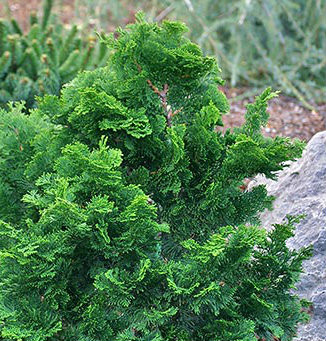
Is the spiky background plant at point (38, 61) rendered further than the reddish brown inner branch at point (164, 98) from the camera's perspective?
Yes

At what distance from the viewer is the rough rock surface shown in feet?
9.80

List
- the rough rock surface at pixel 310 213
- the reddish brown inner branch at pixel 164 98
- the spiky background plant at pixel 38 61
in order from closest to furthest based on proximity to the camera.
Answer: the reddish brown inner branch at pixel 164 98, the rough rock surface at pixel 310 213, the spiky background plant at pixel 38 61

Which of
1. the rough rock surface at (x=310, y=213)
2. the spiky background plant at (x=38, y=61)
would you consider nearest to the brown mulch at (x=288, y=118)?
the spiky background plant at (x=38, y=61)

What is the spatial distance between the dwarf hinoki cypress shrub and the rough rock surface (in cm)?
47

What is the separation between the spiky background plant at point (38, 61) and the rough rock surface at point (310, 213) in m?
2.42

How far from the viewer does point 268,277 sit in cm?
249

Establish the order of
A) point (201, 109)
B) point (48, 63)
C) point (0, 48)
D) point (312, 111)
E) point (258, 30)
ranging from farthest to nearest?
point (258, 30) < point (312, 111) < point (0, 48) < point (48, 63) < point (201, 109)

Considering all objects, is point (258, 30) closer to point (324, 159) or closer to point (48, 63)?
point (48, 63)

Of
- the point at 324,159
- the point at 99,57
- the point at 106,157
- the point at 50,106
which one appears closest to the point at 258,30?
the point at 99,57

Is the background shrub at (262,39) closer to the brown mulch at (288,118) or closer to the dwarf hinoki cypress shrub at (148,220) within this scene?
the brown mulch at (288,118)

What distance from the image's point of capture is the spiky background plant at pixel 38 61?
194 inches

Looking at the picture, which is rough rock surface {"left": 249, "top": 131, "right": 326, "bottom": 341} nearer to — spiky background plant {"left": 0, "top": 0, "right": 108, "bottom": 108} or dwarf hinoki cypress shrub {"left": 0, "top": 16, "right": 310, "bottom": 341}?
dwarf hinoki cypress shrub {"left": 0, "top": 16, "right": 310, "bottom": 341}

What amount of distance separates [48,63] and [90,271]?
3160 millimetres

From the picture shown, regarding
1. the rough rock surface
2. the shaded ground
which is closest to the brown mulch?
the shaded ground
